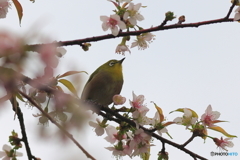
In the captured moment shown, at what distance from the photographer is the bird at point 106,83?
A: 456 centimetres

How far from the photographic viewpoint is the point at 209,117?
2508 millimetres

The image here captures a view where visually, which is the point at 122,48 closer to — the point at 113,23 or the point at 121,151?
the point at 113,23

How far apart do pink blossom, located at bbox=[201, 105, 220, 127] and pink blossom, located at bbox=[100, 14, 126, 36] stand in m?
0.89

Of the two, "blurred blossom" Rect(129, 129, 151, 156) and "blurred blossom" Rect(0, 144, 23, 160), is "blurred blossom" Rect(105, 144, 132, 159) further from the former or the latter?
"blurred blossom" Rect(0, 144, 23, 160)

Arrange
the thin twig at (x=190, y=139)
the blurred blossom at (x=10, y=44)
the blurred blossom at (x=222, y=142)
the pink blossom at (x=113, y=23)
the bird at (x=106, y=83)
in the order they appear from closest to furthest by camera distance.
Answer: the blurred blossom at (x=10, y=44)
the pink blossom at (x=113, y=23)
the thin twig at (x=190, y=139)
the blurred blossom at (x=222, y=142)
the bird at (x=106, y=83)

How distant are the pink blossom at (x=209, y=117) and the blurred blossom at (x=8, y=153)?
131 cm

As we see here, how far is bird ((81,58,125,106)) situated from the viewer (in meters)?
4.56

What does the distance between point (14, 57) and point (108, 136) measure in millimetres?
1999

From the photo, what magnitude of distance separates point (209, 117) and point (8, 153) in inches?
56.5

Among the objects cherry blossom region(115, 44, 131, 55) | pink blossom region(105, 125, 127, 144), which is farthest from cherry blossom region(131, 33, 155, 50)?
pink blossom region(105, 125, 127, 144)

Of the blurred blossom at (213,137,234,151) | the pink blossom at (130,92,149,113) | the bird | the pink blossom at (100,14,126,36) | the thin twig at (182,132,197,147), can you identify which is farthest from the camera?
the bird

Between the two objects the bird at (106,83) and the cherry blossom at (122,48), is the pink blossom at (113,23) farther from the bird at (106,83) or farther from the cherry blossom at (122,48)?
the bird at (106,83)

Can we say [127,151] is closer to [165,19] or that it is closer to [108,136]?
[108,136]

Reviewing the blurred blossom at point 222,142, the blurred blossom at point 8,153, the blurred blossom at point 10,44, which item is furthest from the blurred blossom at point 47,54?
the blurred blossom at point 222,142
